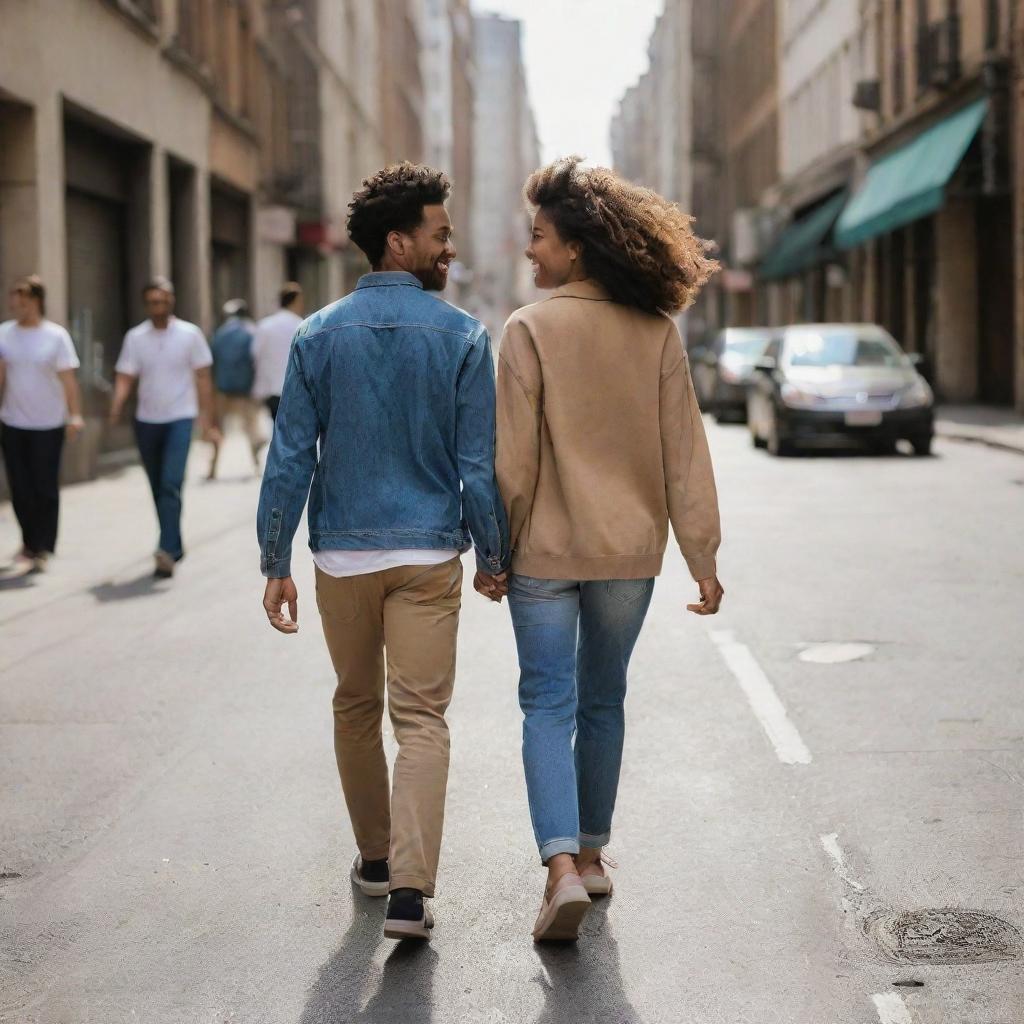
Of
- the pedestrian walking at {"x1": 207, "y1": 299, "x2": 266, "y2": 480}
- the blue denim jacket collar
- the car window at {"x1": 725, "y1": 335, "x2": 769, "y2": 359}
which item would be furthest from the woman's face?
the car window at {"x1": 725, "y1": 335, "x2": 769, "y2": 359}

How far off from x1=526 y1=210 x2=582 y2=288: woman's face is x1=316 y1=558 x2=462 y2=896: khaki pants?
2.37 feet

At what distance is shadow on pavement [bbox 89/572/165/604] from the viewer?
1020 cm

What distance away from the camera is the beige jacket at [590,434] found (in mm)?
4160

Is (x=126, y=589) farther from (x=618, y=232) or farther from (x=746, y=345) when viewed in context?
(x=746, y=345)

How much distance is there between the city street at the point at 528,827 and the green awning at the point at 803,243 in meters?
32.4

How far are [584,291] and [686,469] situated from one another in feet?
1.61

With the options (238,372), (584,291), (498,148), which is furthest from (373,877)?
(498,148)

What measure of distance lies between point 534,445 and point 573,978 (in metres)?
1.20

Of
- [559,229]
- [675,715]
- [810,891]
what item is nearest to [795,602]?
[675,715]

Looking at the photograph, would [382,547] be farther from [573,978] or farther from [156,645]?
[156,645]

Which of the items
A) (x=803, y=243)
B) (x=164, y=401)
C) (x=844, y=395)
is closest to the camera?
(x=164, y=401)

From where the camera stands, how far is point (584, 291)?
4.21 metres

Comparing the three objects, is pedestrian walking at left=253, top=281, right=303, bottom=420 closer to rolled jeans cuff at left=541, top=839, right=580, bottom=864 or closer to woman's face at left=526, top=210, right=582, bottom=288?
woman's face at left=526, top=210, right=582, bottom=288

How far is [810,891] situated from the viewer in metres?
4.57
